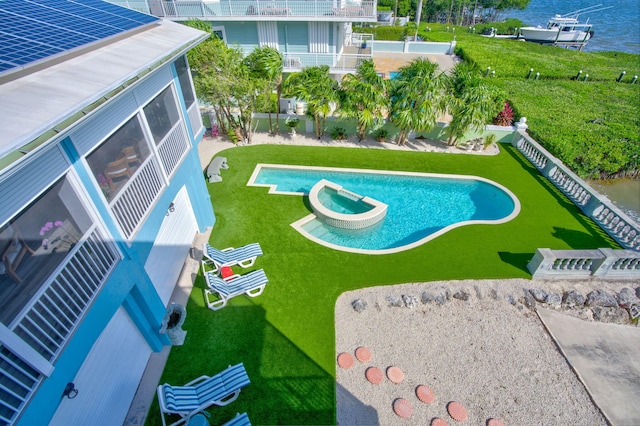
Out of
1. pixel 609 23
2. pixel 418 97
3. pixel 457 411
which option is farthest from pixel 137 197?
pixel 609 23

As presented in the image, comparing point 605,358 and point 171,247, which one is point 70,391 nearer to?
point 171,247

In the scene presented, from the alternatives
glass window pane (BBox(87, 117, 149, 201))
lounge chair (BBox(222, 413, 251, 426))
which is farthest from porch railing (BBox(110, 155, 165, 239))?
lounge chair (BBox(222, 413, 251, 426))

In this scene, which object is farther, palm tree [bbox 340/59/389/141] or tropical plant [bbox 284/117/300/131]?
tropical plant [bbox 284/117/300/131]

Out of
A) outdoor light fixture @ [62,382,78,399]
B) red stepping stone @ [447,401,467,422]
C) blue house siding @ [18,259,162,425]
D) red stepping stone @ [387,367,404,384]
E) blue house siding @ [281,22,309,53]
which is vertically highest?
blue house siding @ [281,22,309,53]

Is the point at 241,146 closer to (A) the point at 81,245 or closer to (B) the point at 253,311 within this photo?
Result: (B) the point at 253,311

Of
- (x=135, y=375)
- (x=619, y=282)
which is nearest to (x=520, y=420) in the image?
(x=619, y=282)

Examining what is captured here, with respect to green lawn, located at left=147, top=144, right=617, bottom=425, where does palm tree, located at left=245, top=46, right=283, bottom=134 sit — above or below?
above

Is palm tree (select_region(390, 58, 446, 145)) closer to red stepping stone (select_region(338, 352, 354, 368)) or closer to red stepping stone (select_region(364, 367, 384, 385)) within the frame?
red stepping stone (select_region(338, 352, 354, 368))
